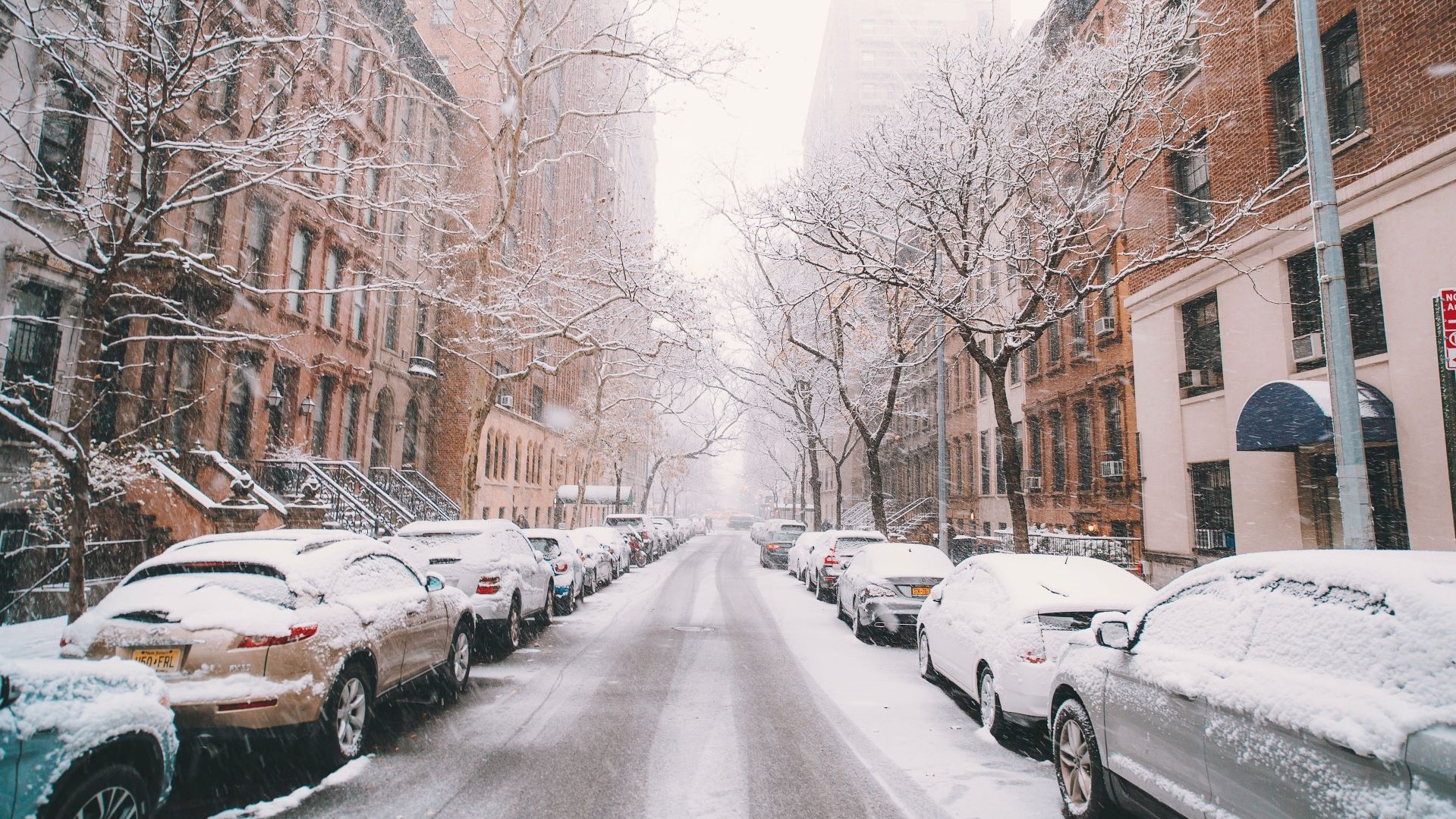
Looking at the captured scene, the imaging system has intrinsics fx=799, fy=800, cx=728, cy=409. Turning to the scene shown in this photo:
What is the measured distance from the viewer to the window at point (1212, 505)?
15672mm

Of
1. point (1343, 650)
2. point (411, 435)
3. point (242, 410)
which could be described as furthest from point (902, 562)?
point (411, 435)

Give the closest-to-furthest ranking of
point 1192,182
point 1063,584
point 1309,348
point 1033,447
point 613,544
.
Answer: point 1063,584 < point 1309,348 < point 1192,182 < point 613,544 < point 1033,447

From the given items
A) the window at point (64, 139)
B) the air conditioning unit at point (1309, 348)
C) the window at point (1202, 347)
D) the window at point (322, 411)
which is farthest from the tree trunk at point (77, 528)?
the window at point (1202, 347)

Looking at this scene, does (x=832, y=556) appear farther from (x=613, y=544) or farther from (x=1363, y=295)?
(x=1363, y=295)

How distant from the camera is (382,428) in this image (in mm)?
27828

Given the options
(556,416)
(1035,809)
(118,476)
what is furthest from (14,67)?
(556,416)

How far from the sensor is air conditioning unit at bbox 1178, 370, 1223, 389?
1627 cm

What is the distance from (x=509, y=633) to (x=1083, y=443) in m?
18.7

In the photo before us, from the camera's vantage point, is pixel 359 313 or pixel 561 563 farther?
pixel 359 313

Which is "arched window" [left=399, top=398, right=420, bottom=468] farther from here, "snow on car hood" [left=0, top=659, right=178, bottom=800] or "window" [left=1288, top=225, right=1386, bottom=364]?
"window" [left=1288, top=225, right=1386, bottom=364]

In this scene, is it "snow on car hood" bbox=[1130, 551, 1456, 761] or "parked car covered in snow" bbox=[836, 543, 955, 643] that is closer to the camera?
"snow on car hood" bbox=[1130, 551, 1456, 761]

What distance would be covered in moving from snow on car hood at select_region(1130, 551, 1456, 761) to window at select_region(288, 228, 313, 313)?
2162 centimetres

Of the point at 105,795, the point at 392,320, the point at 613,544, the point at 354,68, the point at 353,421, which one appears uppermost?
the point at 354,68

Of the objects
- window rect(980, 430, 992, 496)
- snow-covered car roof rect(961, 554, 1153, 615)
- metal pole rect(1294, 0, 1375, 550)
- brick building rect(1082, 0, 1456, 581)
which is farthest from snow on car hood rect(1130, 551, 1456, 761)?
window rect(980, 430, 992, 496)
